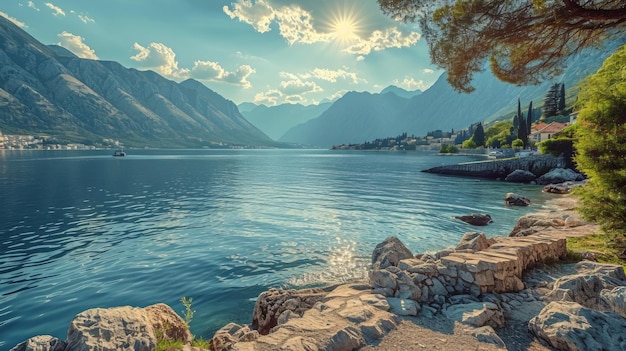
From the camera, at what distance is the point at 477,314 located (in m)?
7.82

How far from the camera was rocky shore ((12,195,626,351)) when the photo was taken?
21.8ft

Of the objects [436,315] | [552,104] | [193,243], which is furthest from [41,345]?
[552,104]

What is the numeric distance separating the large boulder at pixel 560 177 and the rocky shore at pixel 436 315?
54787 mm

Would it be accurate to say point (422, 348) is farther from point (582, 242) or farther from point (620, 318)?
point (582, 242)

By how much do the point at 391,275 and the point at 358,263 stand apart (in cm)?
845

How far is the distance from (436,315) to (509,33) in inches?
421

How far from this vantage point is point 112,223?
26.9 m

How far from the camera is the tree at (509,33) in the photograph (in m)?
10.9

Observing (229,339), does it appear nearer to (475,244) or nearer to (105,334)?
(105,334)

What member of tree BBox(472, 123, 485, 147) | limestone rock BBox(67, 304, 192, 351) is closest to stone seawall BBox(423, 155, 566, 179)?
limestone rock BBox(67, 304, 192, 351)

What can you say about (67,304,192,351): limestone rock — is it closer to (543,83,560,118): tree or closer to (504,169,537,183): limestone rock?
(504,169,537,183): limestone rock

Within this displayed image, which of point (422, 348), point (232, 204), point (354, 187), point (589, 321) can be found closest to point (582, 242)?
point (589, 321)

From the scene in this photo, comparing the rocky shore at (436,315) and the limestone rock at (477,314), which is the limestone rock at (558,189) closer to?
the rocky shore at (436,315)

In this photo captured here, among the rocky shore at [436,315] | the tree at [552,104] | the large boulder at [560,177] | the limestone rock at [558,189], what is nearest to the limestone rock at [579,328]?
the rocky shore at [436,315]
